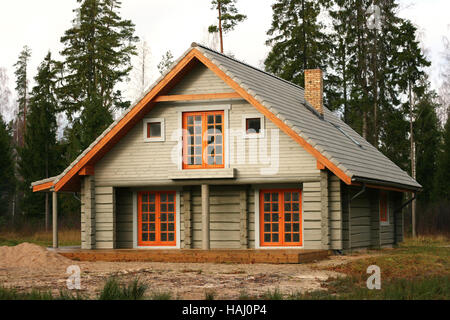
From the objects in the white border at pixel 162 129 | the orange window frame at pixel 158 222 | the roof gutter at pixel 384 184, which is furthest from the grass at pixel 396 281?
the white border at pixel 162 129

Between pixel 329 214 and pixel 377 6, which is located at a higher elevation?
pixel 377 6

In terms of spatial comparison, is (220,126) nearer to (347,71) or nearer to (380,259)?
(380,259)

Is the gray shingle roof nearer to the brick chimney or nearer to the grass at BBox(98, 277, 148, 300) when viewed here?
the brick chimney

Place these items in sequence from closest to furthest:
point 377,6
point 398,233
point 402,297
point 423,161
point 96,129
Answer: point 402,297, point 398,233, point 96,129, point 377,6, point 423,161

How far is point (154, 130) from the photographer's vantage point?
20656mm

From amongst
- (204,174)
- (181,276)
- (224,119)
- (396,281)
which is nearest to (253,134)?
(224,119)

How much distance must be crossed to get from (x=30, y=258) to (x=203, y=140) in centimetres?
594

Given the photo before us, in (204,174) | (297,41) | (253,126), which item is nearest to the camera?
(204,174)

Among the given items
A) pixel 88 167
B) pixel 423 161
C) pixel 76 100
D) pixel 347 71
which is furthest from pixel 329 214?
pixel 76 100

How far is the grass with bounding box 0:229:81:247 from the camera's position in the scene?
92.6 feet

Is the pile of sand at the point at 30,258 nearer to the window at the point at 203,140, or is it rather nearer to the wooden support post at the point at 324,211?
the window at the point at 203,140

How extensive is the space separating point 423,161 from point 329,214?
75.8 ft

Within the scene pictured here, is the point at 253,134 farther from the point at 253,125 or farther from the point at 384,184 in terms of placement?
the point at 384,184

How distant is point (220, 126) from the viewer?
65.0 feet
